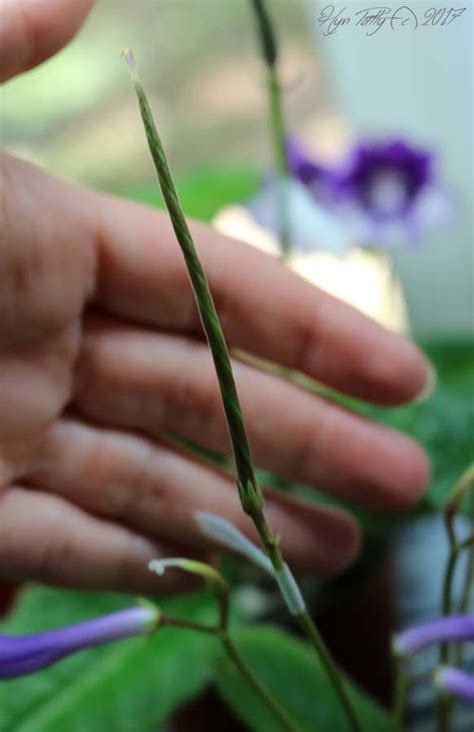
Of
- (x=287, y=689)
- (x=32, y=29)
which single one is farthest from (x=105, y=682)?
(x=32, y=29)

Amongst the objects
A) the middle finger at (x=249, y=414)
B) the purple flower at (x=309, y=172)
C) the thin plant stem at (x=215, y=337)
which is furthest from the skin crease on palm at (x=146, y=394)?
the purple flower at (x=309, y=172)

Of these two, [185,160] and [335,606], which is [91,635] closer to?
[335,606]

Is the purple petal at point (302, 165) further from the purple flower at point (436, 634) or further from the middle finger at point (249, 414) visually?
the purple flower at point (436, 634)

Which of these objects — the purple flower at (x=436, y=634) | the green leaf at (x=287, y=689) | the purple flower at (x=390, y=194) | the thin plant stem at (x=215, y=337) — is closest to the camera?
the thin plant stem at (x=215, y=337)

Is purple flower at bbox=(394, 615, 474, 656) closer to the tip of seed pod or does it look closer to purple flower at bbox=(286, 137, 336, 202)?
the tip of seed pod

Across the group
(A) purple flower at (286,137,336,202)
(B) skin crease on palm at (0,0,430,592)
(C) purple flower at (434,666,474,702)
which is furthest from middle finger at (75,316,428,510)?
(A) purple flower at (286,137,336,202)

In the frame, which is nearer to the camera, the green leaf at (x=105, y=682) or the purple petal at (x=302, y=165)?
the green leaf at (x=105, y=682)

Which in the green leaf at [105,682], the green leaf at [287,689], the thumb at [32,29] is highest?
the thumb at [32,29]
